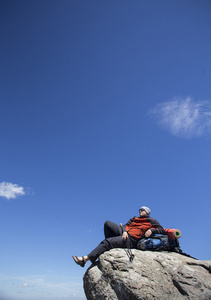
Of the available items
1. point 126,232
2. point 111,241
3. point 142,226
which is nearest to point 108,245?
point 111,241

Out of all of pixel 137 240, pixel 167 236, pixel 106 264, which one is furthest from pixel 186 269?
pixel 106 264

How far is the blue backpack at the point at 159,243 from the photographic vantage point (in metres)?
7.12

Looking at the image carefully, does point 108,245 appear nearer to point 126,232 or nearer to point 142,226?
point 126,232

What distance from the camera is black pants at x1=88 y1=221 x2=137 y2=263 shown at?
23.2 feet

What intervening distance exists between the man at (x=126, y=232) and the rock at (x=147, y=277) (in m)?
0.28

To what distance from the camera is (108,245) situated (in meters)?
7.27

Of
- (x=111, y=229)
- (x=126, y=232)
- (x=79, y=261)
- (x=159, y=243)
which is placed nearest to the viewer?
(x=79, y=261)

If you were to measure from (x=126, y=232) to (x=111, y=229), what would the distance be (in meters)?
0.68

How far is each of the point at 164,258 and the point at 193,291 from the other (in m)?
1.35

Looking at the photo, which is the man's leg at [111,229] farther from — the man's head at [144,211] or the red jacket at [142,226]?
the man's head at [144,211]

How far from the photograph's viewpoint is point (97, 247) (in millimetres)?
7219

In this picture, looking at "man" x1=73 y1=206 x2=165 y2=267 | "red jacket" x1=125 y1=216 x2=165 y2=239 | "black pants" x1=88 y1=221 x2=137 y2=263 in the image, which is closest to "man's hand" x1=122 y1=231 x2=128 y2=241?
"man" x1=73 y1=206 x2=165 y2=267

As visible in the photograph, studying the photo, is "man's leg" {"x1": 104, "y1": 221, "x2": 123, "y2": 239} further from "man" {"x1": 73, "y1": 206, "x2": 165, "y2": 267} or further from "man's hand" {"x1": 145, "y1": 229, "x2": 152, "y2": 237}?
"man's hand" {"x1": 145, "y1": 229, "x2": 152, "y2": 237}

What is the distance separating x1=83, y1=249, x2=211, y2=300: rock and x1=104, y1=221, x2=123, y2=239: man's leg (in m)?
0.79
